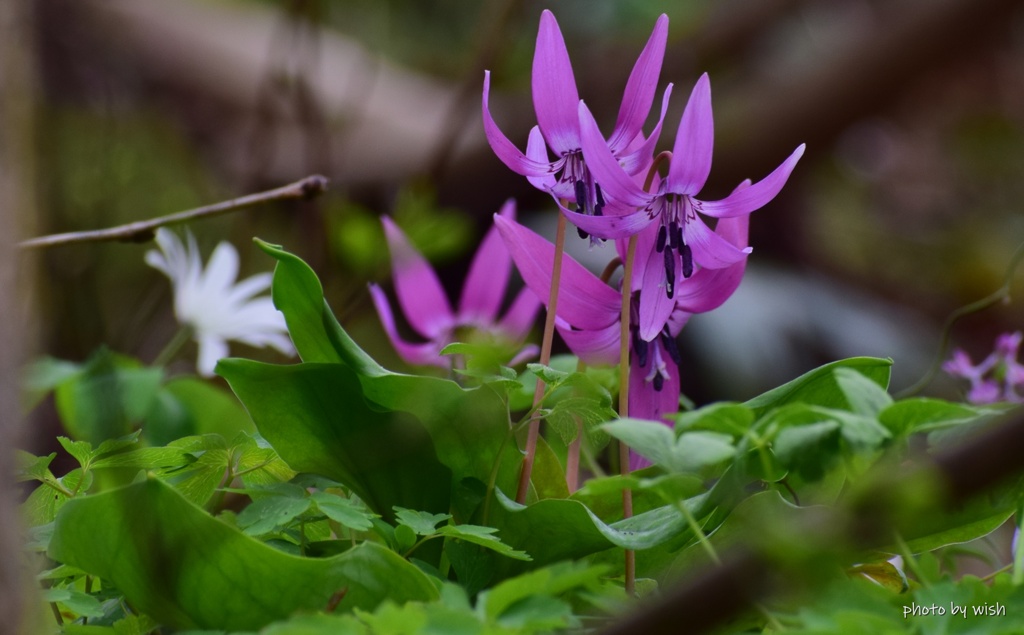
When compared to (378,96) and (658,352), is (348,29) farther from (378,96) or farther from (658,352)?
(658,352)

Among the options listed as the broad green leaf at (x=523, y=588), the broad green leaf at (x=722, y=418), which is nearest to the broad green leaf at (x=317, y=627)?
the broad green leaf at (x=523, y=588)

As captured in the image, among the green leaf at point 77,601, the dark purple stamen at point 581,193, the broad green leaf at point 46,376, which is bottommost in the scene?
the broad green leaf at point 46,376

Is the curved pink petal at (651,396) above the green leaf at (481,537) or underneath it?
above

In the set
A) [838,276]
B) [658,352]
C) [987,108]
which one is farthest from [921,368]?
[658,352]

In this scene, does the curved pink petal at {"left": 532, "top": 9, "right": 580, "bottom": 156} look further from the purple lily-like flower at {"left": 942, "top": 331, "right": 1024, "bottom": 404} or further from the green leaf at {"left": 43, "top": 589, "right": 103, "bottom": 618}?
the purple lily-like flower at {"left": 942, "top": 331, "right": 1024, "bottom": 404}

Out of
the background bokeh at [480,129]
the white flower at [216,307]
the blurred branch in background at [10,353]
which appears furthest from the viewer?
the background bokeh at [480,129]

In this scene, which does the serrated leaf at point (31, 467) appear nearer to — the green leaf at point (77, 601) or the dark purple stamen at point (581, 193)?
the green leaf at point (77, 601)

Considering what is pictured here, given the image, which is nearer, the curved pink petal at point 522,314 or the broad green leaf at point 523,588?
the broad green leaf at point 523,588

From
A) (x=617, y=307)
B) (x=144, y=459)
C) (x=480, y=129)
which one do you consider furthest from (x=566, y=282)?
(x=480, y=129)

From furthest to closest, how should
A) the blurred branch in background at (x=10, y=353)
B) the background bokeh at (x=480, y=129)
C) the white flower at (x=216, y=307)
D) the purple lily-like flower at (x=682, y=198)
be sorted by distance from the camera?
the background bokeh at (x=480, y=129) < the white flower at (x=216, y=307) < the purple lily-like flower at (x=682, y=198) < the blurred branch in background at (x=10, y=353)
